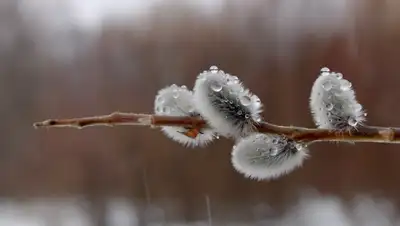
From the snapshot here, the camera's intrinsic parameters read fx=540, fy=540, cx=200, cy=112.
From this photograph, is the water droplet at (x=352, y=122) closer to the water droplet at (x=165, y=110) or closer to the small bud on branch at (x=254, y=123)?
the small bud on branch at (x=254, y=123)

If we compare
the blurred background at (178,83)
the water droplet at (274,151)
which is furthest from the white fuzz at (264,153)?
the blurred background at (178,83)

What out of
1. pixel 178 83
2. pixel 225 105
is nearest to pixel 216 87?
pixel 225 105

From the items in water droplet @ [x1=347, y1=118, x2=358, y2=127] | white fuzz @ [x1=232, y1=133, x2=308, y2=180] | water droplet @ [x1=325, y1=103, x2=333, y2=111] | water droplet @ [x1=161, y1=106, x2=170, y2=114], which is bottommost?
white fuzz @ [x1=232, y1=133, x2=308, y2=180]

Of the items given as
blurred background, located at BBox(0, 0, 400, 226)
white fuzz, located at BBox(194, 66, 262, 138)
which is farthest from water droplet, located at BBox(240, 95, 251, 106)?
blurred background, located at BBox(0, 0, 400, 226)

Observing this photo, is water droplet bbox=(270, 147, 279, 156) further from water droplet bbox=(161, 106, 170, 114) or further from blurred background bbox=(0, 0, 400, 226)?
blurred background bbox=(0, 0, 400, 226)

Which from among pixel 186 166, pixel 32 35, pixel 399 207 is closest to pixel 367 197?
pixel 399 207

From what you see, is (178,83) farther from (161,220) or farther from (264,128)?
(264,128)

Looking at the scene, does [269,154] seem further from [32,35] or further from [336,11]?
[32,35]
